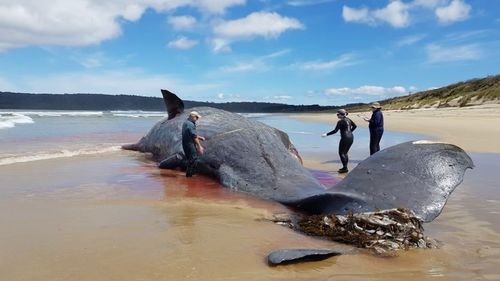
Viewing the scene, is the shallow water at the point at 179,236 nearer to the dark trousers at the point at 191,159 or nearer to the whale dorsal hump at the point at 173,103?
the dark trousers at the point at 191,159

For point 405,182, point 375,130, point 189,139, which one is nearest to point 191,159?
point 189,139

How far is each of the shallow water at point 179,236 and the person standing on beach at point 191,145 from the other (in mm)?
414

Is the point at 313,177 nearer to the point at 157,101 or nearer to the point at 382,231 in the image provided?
the point at 382,231

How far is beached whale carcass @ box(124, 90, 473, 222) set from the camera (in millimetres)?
4977

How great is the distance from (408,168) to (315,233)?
1.26 m

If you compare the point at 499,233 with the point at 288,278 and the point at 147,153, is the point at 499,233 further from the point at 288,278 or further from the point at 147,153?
the point at 147,153

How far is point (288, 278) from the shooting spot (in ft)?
12.4

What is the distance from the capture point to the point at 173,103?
37.5 ft

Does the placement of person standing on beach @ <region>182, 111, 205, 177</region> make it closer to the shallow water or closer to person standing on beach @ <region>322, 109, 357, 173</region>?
the shallow water

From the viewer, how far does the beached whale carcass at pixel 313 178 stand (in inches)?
196

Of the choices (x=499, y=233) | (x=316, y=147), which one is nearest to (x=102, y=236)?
(x=499, y=233)

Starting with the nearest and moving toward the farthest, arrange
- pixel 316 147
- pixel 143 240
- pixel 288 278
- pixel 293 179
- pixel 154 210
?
1. pixel 288 278
2. pixel 143 240
3. pixel 154 210
4. pixel 293 179
5. pixel 316 147

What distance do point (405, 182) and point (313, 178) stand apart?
230cm

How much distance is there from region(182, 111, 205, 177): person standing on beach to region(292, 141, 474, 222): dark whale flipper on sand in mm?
3388
